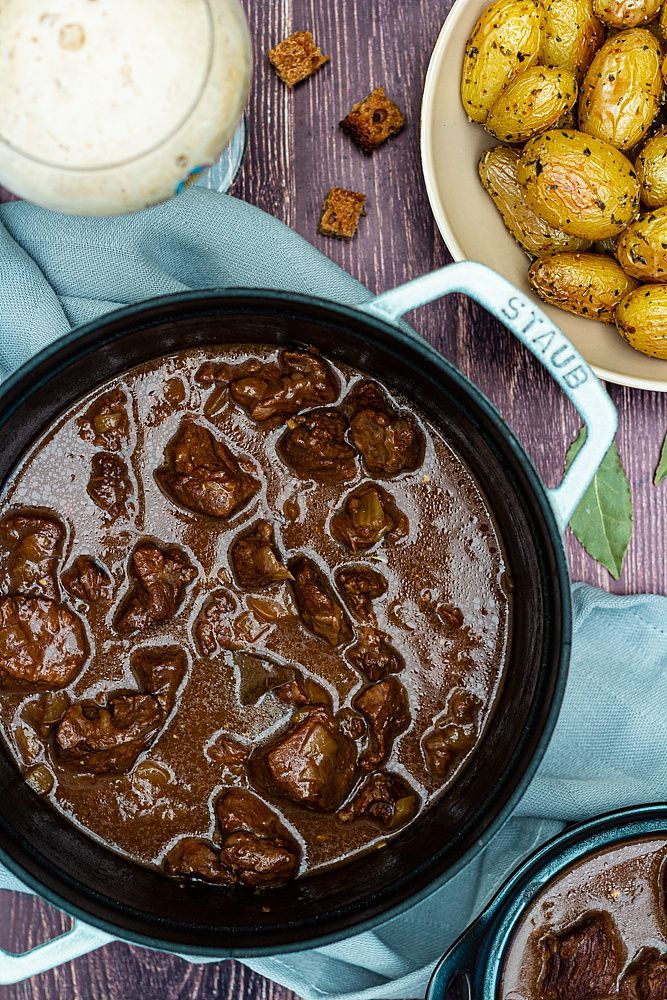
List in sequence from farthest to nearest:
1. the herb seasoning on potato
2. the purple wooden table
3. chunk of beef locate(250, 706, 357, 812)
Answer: the purple wooden table
the herb seasoning on potato
chunk of beef locate(250, 706, 357, 812)

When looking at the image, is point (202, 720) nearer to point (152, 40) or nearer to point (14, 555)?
point (14, 555)

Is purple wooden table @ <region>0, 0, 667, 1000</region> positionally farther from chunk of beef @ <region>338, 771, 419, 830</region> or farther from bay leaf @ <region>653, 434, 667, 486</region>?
chunk of beef @ <region>338, 771, 419, 830</region>

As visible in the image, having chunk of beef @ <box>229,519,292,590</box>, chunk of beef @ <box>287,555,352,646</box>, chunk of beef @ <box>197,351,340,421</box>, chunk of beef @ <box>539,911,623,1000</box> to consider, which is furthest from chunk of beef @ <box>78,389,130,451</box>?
chunk of beef @ <box>539,911,623,1000</box>

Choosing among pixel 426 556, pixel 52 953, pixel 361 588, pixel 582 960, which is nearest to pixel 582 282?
pixel 426 556

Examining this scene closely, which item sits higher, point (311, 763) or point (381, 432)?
point (381, 432)

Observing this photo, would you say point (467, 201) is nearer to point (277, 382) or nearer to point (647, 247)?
point (647, 247)

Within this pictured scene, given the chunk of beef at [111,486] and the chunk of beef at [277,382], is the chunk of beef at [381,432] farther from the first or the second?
the chunk of beef at [111,486]
